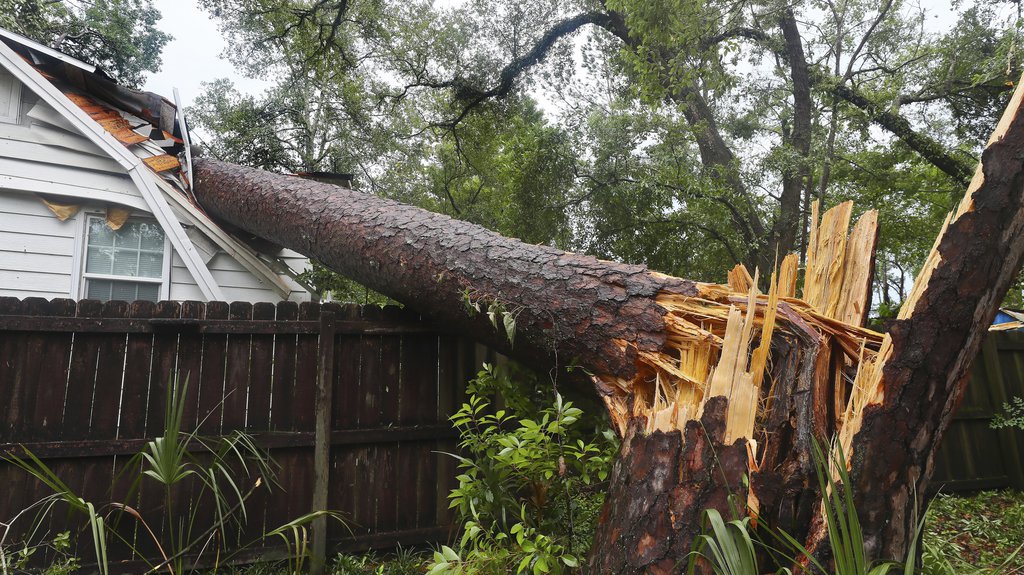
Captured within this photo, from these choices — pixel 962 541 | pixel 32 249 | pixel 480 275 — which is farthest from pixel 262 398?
pixel 962 541

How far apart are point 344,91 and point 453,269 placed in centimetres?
1045

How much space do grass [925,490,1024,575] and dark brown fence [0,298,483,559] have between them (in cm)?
305

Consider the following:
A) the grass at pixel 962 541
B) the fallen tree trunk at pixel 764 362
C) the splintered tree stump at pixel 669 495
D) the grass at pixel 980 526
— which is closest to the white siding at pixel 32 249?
the grass at pixel 962 541

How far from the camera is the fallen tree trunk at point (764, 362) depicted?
5.63 ft

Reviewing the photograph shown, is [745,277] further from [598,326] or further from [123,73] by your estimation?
[123,73]

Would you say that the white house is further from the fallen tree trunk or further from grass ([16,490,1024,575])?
the fallen tree trunk

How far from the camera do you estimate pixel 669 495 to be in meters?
1.91

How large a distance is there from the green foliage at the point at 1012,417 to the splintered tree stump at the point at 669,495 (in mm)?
3563

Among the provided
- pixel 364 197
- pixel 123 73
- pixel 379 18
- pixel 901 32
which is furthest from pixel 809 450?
pixel 123 73

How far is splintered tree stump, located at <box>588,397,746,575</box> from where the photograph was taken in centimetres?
183

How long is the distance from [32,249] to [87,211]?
22.4 inches

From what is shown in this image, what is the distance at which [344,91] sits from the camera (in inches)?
478

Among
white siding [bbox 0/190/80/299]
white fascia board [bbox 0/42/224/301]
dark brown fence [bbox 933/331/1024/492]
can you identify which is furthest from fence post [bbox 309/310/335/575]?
dark brown fence [bbox 933/331/1024/492]

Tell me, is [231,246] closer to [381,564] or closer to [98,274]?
[98,274]
